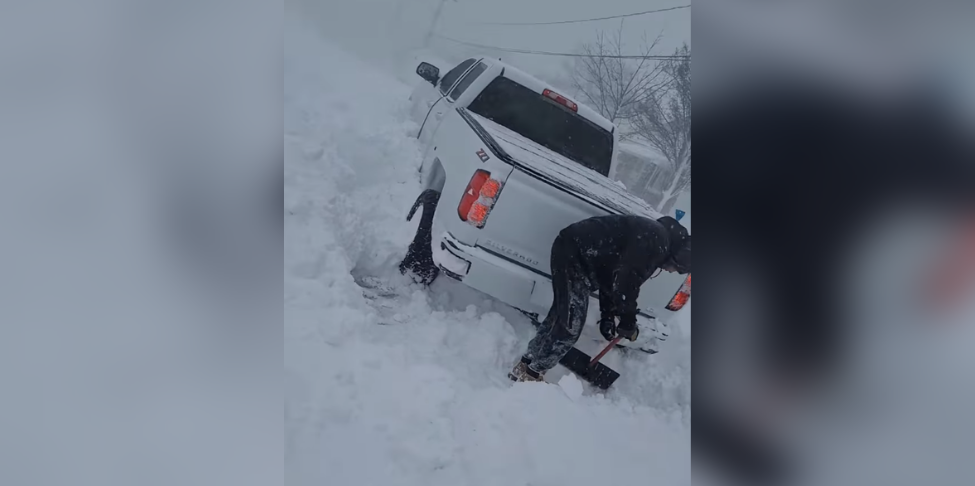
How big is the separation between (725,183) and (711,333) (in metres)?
0.49

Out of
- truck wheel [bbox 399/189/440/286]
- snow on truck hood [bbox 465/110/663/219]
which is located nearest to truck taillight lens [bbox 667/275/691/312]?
snow on truck hood [bbox 465/110/663/219]

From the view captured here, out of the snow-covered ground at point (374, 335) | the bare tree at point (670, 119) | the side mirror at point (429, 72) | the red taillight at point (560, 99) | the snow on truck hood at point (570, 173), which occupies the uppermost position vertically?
the bare tree at point (670, 119)

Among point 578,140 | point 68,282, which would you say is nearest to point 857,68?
point 578,140

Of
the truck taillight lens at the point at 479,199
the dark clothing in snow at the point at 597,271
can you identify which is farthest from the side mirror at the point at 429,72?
the dark clothing in snow at the point at 597,271

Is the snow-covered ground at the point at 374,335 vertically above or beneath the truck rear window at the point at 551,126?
beneath

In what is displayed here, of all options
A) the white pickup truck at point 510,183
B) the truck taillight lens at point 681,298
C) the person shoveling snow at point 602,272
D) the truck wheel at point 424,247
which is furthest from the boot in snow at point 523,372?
the truck taillight lens at point 681,298

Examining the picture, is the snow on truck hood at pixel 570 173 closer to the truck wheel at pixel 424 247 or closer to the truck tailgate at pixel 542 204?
the truck tailgate at pixel 542 204

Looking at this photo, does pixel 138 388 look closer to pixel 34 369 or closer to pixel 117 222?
pixel 34 369

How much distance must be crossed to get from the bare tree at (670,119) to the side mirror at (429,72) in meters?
0.61

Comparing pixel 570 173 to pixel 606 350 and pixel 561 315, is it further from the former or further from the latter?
pixel 606 350

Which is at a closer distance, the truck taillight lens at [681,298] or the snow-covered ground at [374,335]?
the snow-covered ground at [374,335]

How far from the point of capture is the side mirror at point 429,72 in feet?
5.69

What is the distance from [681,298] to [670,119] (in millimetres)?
559

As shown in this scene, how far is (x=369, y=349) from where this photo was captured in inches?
67.6
